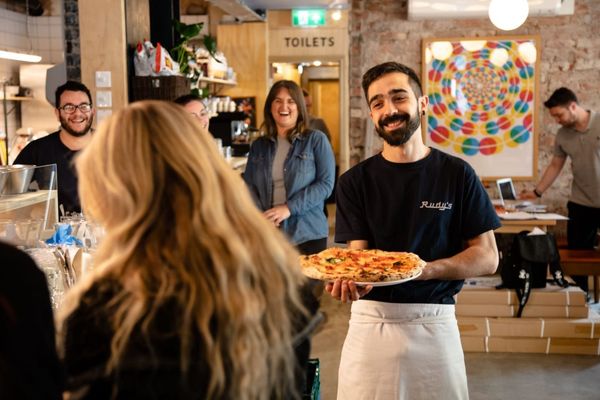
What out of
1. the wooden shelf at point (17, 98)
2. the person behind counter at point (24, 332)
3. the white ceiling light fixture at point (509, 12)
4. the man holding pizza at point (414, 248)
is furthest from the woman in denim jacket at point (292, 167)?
the wooden shelf at point (17, 98)

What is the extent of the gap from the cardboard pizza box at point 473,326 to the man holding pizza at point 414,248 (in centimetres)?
252

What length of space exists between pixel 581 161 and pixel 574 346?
210cm

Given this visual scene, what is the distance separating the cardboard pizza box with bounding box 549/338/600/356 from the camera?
493 cm

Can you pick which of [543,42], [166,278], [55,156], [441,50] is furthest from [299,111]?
[543,42]

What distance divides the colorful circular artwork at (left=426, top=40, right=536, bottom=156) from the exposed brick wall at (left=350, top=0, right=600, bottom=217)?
0.52ft

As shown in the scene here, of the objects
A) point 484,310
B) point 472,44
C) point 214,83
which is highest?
point 472,44

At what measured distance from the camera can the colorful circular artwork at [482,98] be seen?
8.05 metres

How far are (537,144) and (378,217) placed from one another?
6048 mm

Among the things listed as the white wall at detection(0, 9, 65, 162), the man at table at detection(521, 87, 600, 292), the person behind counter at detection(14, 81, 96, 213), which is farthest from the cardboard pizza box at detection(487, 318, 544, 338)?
the white wall at detection(0, 9, 65, 162)

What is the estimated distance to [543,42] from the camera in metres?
7.98

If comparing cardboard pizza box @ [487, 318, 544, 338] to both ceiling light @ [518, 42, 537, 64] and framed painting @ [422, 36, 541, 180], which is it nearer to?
framed painting @ [422, 36, 541, 180]

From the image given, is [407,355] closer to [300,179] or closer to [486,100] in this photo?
[300,179]

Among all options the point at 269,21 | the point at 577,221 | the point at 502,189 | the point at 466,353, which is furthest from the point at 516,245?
the point at 269,21

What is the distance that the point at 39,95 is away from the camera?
947 centimetres
